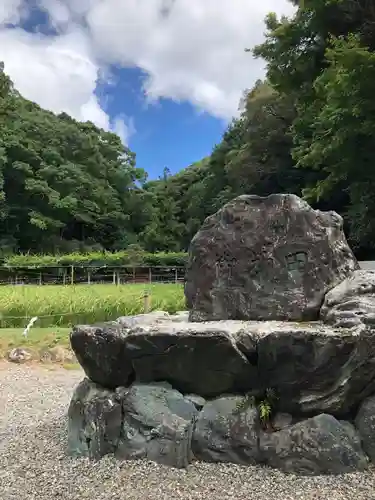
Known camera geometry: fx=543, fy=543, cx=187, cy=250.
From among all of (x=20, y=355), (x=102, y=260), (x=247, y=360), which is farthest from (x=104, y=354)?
(x=102, y=260)

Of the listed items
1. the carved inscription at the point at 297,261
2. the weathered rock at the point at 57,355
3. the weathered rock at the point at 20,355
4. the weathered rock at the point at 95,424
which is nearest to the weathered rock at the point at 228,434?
the weathered rock at the point at 95,424

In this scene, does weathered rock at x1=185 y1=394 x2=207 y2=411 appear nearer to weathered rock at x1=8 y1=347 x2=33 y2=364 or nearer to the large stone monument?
the large stone monument

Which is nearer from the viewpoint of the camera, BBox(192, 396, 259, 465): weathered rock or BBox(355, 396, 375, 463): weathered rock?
BBox(355, 396, 375, 463): weathered rock

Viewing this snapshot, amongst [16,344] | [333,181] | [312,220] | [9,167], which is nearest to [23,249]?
[9,167]

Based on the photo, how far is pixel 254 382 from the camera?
3582mm

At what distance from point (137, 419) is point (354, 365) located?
1436 millimetres

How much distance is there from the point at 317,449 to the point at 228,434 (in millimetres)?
556

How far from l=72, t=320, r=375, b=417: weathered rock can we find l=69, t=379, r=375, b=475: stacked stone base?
0.28 feet

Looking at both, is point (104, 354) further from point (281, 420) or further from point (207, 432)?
point (281, 420)

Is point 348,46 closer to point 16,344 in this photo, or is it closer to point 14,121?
point 16,344

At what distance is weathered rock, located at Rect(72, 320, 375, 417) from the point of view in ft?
11.1

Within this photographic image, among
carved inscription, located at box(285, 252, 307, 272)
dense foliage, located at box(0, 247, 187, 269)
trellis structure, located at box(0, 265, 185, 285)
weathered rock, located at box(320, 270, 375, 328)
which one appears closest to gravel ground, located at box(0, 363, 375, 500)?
weathered rock, located at box(320, 270, 375, 328)

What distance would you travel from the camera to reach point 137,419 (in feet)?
11.7

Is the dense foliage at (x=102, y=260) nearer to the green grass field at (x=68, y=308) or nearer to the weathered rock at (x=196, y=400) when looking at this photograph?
the green grass field at (x=68, y=308)
